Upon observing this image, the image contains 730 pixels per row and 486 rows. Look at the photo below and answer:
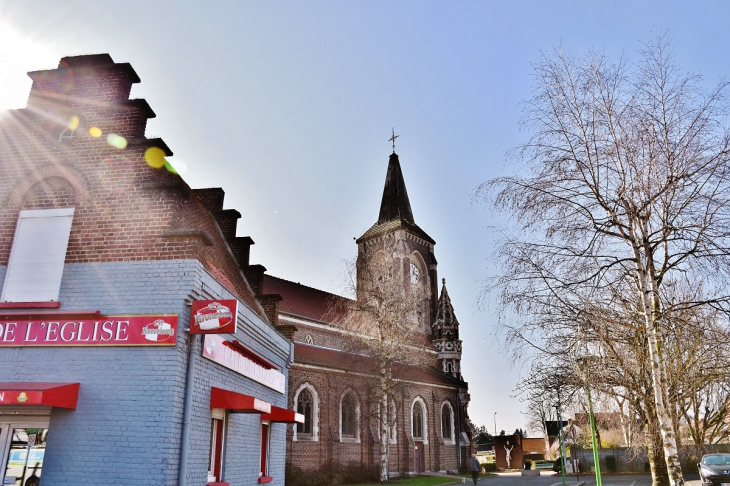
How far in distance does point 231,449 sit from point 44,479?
339cm

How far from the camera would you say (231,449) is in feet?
35.2

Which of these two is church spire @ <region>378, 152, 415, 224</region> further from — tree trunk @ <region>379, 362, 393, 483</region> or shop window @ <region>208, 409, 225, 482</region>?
shop window @ <region>208, 409, 225, 482</region>

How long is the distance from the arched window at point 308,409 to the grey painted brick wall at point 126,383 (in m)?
22.8

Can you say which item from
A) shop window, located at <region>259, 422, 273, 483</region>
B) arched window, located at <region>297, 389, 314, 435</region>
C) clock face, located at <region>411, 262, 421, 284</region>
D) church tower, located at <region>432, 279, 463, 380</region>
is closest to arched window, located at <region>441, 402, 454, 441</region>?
church tower, located at <region>432, 279, 463, 380</region>

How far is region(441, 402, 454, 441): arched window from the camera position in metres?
44.0

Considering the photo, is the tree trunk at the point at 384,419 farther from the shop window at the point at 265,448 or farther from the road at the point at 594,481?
the shop window at the point at 265,448

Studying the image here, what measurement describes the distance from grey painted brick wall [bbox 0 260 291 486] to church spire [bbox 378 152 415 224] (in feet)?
148

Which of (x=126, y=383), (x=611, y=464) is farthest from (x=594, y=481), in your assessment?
(x=126, y=383)

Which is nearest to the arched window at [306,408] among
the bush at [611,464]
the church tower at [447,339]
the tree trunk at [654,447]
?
the tree trunk at [654,447]

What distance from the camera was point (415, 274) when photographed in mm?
54438

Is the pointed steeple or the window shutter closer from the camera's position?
the window shutter

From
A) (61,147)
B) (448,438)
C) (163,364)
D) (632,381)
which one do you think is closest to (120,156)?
(61,147)

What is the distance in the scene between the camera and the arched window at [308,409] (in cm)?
3159

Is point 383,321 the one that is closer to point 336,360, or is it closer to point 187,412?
point 336,360
